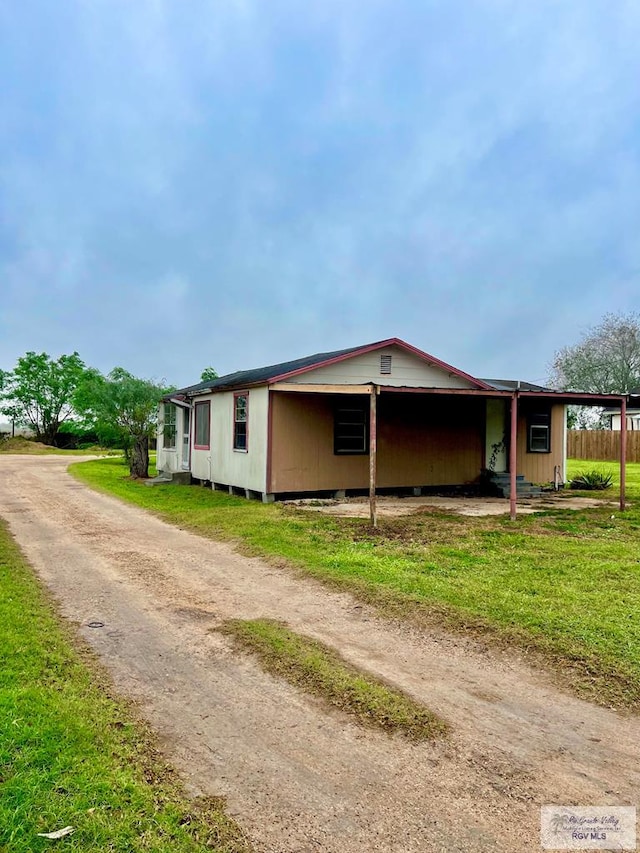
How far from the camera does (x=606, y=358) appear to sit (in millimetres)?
44438

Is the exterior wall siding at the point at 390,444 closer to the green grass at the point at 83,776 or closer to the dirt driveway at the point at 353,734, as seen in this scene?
the dirt driveway at the point at 353,734

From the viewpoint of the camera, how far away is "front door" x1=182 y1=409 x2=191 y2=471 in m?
18.2

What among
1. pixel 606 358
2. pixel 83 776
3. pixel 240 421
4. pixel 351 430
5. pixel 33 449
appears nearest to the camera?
pixel 83 776

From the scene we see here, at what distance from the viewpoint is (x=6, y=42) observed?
17.4 meters

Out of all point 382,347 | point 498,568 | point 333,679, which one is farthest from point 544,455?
point 333,679

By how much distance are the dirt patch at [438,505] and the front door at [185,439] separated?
5.98 meters

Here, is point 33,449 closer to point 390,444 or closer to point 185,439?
point 185,439

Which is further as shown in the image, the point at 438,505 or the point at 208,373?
the point at 208,373

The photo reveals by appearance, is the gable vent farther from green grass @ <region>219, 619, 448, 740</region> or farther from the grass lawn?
green grass @ <region>219, 619, 448, 740</region>

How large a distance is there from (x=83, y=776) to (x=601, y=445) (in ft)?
102

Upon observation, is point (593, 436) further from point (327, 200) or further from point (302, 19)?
point (302, 19)

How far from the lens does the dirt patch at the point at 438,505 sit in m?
11.9

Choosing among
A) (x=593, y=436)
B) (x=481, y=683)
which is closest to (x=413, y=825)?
(x=481, y=683)

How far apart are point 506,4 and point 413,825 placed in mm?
20892
